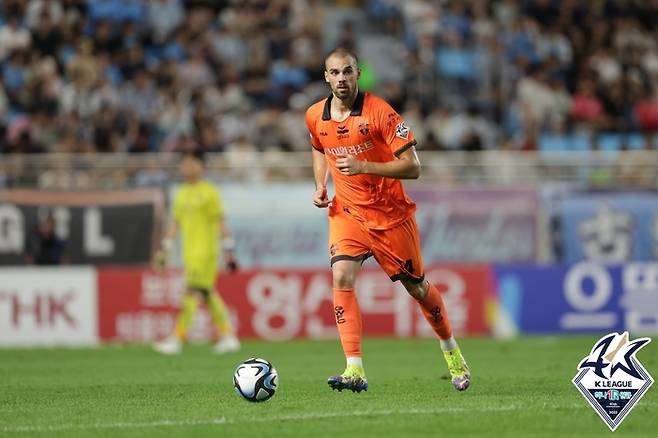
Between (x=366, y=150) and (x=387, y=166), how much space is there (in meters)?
0.52

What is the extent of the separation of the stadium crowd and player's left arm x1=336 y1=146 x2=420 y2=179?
39.1 ft

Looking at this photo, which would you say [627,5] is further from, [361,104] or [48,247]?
[361,104]

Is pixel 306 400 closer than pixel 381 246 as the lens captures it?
Yes

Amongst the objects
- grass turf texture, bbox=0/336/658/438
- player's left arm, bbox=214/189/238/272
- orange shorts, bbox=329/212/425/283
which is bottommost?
grass turf texture, bbox=0/336/658/438

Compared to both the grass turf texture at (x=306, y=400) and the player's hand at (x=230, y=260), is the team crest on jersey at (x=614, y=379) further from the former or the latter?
the player's hand at (x=230, y=260)

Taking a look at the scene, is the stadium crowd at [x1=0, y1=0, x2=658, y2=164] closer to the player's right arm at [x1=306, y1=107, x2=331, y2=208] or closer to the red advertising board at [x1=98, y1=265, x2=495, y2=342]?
the red advertising board at [x1=98, y1=265, x2=495, y2=342]

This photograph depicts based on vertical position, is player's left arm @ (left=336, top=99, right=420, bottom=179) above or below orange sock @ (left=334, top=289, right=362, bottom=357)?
above

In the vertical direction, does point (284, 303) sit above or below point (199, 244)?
below

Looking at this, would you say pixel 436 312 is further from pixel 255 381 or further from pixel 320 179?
pixel 255 381

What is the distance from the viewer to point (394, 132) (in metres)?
10.0

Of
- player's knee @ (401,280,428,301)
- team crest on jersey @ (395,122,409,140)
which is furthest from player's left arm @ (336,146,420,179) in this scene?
player's knee @ (401,280,428,301)

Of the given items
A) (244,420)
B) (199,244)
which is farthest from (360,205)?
(199,244)

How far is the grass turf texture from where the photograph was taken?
8266 mm

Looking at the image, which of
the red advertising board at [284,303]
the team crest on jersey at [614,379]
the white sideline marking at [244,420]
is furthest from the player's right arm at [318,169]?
the red advertising board at [284,303]
